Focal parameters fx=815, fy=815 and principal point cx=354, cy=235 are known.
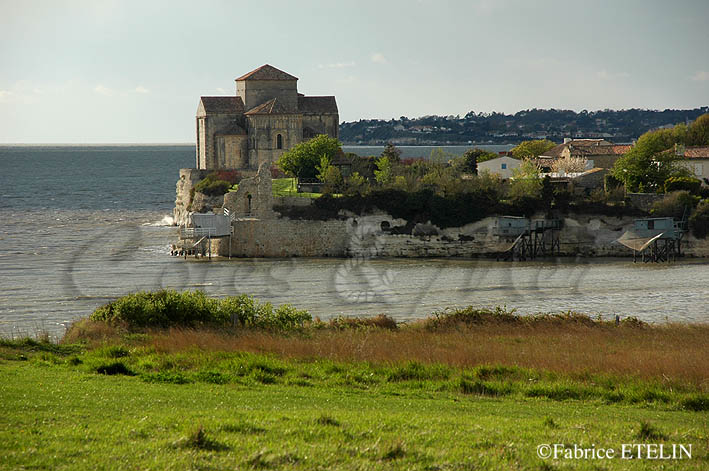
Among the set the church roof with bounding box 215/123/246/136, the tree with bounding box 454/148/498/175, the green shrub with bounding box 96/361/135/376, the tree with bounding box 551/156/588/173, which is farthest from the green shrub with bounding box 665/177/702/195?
the green shrub with bounding box 96/361/135/376

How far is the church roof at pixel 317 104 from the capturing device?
65375mm

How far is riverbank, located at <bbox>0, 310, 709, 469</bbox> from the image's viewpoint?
877cm

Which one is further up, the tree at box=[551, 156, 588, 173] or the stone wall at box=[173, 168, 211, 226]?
the tree at box=[551, 156, 588, 173]

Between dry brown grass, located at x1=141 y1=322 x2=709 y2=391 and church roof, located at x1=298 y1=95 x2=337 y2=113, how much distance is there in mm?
45992

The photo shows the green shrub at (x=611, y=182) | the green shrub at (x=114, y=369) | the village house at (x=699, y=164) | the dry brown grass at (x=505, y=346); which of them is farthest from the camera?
the village house at (x=699, y=164)

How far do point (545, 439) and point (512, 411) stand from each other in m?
2.07

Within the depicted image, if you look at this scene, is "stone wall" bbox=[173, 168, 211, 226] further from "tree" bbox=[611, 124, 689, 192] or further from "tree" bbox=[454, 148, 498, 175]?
"tree" bbox=[611, 124, 689, 192]

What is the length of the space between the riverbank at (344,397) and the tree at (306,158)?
111 feet

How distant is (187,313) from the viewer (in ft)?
65.1

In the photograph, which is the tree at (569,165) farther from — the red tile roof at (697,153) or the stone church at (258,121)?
the stone church at (258,121)

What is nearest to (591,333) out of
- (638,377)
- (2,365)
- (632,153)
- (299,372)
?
(638,377)

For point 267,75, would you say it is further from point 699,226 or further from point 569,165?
point 699,226

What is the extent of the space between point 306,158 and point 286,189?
378cm

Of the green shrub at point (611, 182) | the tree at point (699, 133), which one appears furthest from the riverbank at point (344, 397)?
the tree at point (699, 133)
